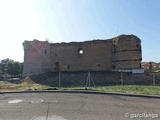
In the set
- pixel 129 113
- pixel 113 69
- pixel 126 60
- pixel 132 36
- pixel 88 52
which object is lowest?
pixel 129 113

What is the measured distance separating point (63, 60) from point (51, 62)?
10.6 ft

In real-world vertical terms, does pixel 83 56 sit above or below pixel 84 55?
below

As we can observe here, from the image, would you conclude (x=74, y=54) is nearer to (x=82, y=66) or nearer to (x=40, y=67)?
(x=82, y=66)

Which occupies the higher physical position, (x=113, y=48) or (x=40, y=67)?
(x=113, y=48)

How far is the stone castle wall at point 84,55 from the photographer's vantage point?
25516 millimetres

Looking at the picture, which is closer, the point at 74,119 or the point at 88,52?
the point at 74,119

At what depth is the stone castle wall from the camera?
2552 centimetres

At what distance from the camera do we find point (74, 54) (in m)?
29.2

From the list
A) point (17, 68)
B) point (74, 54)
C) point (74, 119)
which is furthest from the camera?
point (17, 68)

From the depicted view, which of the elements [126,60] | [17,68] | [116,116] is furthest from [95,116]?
[17,68]

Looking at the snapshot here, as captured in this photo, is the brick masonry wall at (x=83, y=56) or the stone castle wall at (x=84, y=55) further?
the brick masonry wall at (x=83, y=56)

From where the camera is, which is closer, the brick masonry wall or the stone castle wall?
the stone castle wall

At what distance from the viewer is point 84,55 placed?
28.5m

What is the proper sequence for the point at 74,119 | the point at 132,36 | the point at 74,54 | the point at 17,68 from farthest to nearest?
the point at 17,68, the point at 74,54, the point at 132,36, the point at 74,119
